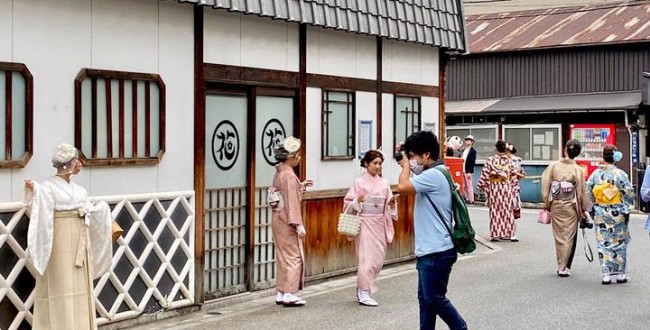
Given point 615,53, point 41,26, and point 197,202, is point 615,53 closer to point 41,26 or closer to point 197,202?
point 197,202

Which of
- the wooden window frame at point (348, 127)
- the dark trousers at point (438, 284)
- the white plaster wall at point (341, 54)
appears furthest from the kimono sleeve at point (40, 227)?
the wooden window frame at point (348, 127)

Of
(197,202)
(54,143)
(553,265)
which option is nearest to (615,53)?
(553,265)

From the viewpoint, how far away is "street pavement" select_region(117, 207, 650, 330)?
9633mm

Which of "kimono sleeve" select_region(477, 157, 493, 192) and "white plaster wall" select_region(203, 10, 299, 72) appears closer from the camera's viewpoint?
"white plaster wall" select_region(203, 10, 299, 72)

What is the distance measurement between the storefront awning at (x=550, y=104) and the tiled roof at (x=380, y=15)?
34.1 ft

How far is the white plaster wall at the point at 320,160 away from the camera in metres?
12.3

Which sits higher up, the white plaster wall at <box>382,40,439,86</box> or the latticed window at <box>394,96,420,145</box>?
the white plaster wall at <box>382,40,439,86</box>

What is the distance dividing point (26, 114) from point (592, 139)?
1945 centimetres

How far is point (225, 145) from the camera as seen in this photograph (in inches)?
431

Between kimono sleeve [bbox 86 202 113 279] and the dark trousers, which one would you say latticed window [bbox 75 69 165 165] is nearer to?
kimono sleeve [bbox 86 202 113 279]

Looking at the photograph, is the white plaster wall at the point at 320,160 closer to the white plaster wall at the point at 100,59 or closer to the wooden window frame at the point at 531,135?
the white plaster wall at the point at 100,59

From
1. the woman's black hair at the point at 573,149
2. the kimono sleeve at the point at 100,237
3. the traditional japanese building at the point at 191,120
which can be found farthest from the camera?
the woman's black hair at the point at 573,149

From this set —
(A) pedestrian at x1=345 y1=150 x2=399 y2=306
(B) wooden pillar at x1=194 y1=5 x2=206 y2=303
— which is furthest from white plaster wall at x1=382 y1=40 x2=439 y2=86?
(B) wooden pillar at x1=194 y1=5 x2=206 y2=303

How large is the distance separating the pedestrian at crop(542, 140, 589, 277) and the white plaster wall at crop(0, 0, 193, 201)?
5661 mm
